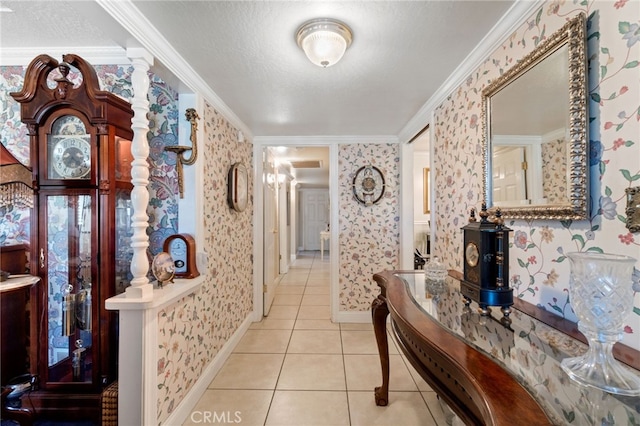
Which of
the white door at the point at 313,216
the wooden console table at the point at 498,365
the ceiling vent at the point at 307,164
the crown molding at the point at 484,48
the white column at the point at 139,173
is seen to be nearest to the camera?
the wooden console table at the point at 498,365

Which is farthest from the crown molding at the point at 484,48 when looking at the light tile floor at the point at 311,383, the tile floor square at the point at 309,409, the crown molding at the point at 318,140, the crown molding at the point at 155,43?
the tile floor square at the point at 309,409

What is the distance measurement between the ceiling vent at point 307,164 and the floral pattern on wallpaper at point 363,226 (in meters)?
1.86

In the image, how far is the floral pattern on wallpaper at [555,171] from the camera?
92 centimetres

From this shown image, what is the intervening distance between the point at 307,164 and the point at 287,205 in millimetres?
1548

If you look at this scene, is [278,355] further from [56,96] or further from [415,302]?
[56,96]

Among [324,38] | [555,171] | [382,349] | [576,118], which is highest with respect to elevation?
[324,38]

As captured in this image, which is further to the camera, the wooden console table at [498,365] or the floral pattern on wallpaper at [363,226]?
the floral pattern on wallpaper at [363,226]

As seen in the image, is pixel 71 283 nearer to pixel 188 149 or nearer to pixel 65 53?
pixel 188 149

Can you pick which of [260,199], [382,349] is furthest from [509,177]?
[260,199]

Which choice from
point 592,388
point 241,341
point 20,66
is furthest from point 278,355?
point 20,66

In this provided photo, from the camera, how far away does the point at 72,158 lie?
1489mm

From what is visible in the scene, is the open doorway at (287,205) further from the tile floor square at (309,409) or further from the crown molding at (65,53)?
the crown molding at (65,53)

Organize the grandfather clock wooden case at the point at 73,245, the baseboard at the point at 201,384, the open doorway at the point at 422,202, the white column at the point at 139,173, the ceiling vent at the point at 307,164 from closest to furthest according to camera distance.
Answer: the white column at the point at 139,173, the grandfather clock wooden case at the point at 73,245, the baseboard at the point at 201,384, the open doorway at the point at 422,202, the ceiling vent at the point at 307,164

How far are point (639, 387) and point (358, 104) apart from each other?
6.80 ft
